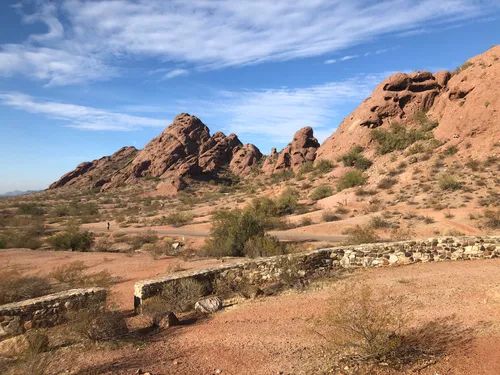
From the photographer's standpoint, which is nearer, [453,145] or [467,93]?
[453,145]

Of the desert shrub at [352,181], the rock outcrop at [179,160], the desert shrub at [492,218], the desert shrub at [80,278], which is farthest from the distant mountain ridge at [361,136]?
the desert shrub at [80,278]

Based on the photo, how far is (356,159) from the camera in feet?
149

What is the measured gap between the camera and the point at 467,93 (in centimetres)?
3956

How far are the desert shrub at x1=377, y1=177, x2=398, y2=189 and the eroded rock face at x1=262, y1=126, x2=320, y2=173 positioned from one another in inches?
1280

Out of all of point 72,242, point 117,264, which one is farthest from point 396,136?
point 117,264

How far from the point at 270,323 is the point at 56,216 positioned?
48892 millimetres

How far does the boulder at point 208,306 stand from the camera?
8828 mm

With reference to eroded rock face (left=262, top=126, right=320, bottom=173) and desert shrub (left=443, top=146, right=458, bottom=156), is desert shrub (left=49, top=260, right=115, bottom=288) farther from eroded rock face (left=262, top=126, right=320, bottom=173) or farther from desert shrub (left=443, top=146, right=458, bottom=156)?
eroded rock face (left=262, top=126, right=320, bottom=173)

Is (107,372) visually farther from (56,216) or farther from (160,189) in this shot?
(160,189)

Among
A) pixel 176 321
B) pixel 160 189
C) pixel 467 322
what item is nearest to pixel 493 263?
pixel 467 322

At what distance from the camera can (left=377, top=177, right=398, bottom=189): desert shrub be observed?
32.8 metres

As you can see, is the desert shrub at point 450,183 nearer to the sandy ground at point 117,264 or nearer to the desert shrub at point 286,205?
the desert shrub at point 286,205

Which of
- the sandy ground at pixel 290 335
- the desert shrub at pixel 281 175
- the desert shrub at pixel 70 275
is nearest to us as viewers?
the sandy ground at pixel 290 335

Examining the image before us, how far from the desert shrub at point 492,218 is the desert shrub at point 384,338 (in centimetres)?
1627
